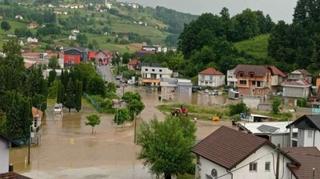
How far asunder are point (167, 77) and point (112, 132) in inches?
1050

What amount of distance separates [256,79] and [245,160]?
35.5 meters

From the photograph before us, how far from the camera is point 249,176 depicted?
1720 centimetres

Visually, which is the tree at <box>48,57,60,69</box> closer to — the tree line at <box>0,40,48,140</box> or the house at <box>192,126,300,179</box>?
the tree line at <box>0,40,48,140</box>

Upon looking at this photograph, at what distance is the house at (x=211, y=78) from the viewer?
55.5 metres

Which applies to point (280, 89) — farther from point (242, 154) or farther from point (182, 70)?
point (242, 154)

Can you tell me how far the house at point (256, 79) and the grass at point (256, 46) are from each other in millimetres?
7142

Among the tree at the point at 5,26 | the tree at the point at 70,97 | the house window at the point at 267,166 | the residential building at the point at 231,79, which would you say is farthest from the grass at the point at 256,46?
the tree at the point at 5,26

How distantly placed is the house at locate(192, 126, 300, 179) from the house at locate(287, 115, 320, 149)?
4627mm

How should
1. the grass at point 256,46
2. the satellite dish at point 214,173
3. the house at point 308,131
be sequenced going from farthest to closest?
the grass at point 256,46 → the house at point 308,131 → the satellite dish at point 214,173

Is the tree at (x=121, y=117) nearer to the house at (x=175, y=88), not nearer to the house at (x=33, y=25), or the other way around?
the house at (x=175, y=88)

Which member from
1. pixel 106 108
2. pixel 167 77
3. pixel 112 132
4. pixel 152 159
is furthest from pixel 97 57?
pixel 152 159

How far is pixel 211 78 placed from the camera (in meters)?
55.6

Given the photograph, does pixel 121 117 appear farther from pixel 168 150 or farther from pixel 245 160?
pixel 245 160

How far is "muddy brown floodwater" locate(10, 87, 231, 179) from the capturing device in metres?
21.9
